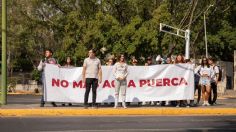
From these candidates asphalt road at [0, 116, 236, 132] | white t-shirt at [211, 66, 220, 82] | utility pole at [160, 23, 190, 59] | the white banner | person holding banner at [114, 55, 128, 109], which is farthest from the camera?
utility pole at [160, 23, 190, 59]

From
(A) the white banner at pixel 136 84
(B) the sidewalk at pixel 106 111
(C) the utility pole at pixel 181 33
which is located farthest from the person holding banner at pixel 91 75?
(C) the utility pole at pixel 181 33

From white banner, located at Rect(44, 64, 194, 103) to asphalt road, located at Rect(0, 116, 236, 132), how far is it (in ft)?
8.55

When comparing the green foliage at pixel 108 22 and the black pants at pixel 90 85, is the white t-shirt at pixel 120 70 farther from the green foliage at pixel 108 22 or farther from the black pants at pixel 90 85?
the green foliage at pixel 108 22

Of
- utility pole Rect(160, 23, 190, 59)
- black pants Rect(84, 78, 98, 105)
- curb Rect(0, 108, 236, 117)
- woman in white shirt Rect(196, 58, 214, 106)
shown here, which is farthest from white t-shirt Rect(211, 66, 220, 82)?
utility pole Rect(160, 23, 190, 59)

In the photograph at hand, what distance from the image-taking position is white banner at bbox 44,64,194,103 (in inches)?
741

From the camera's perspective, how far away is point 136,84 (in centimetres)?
1944

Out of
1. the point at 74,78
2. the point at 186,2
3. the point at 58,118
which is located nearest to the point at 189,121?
the point at 58,118

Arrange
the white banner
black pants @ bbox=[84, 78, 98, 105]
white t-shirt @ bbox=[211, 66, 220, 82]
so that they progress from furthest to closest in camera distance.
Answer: white t-shirt @ bbox=[211, 66, 220, 82]
the white banner
black pants @ bbox=[84, 78, 98, 105]

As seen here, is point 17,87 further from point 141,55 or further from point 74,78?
point 74,78

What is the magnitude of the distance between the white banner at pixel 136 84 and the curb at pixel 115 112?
156 centimetres

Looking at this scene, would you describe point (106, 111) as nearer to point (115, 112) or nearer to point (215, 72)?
point (115, 112)

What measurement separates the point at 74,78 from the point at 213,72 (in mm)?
4796

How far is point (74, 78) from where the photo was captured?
62.5 feet

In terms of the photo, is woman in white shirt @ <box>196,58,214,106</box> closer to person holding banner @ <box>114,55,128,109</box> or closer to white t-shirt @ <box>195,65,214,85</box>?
white t-shirt @ <box>195,65,214,85</box>
